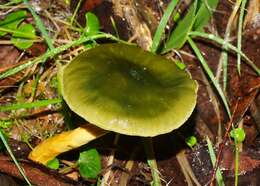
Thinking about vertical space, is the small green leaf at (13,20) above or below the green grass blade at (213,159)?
above

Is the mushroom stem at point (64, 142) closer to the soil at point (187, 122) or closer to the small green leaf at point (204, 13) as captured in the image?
the soil at point (187, 122)

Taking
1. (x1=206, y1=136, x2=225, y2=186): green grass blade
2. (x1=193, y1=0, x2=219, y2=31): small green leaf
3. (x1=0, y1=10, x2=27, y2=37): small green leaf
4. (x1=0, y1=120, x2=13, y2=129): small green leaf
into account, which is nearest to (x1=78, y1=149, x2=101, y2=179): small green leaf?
(x1=0, y1=120, x2=13, y2=129): small green leaf

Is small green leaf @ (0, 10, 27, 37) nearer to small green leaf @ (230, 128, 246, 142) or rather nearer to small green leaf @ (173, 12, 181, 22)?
small green leaf @ (173, 12, 181, 22)

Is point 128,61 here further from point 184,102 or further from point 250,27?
point 250,27

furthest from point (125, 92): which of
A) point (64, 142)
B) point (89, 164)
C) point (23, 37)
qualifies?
point (23, 37)

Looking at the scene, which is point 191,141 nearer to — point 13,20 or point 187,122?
point 187,122

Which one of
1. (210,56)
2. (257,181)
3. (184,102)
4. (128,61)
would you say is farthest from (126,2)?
(257,181)

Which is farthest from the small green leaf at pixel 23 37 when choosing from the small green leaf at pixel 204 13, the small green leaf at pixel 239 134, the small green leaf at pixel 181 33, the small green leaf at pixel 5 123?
the small green leaf at pixel 239 134
